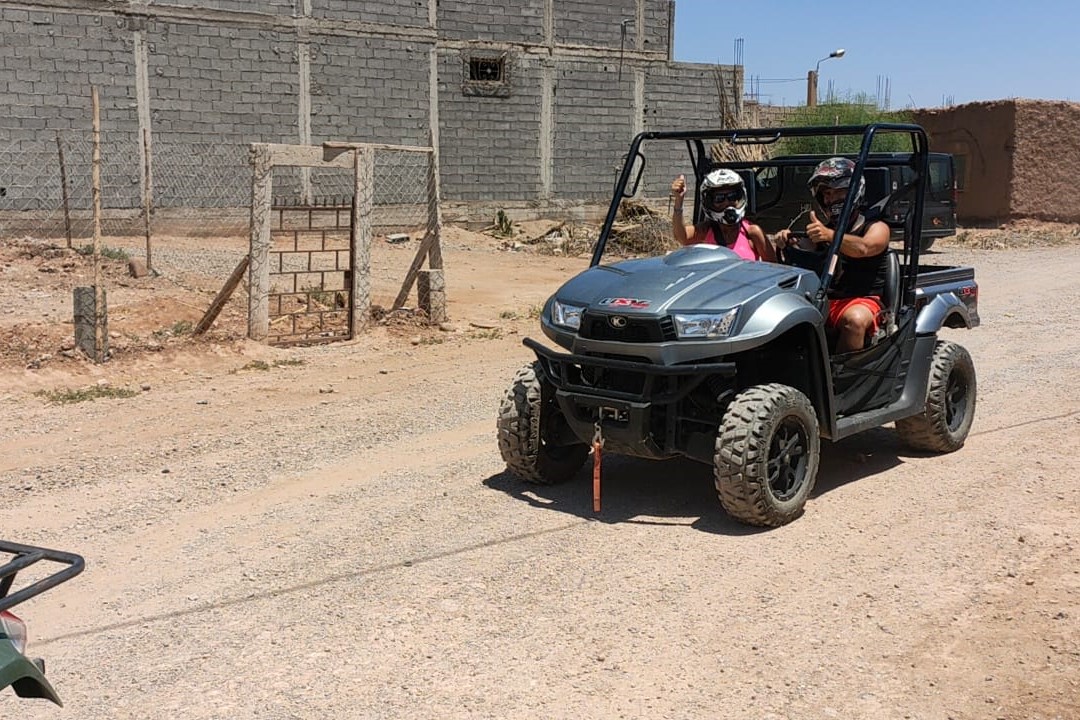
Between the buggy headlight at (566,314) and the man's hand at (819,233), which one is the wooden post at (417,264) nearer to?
the buggy headlight at (566,314)

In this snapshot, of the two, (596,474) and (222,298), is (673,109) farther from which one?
(596,474)

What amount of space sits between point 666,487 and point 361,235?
605 centimetres

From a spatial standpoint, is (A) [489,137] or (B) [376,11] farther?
(A) [489,137]

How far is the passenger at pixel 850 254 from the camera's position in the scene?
594cm

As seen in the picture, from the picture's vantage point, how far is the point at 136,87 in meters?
19.0

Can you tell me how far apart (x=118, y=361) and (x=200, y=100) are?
11.2m

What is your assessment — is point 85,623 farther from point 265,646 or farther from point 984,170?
point 984,170

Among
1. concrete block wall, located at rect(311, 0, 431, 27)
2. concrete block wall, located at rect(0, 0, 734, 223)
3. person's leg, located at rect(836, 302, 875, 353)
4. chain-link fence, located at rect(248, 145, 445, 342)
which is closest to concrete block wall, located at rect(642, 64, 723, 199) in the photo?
concrete block wall, located at rect(0, 0, 734, 223)

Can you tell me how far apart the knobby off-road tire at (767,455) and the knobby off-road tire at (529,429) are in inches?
41.7

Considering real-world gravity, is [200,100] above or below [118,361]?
above

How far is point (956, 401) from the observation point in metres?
7.07

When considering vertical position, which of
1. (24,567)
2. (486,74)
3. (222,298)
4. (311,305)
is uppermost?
(486,74)

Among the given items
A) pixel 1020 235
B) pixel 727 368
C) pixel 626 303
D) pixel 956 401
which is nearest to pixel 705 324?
pixel 727 368

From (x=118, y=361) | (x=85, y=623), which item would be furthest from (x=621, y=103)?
(x=85, y=623)
